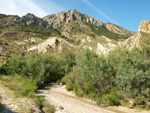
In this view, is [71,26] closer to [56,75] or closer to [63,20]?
[63,20]

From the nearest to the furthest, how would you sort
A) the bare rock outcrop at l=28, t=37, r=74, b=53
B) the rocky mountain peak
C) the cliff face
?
the rocky mountain peak
the bare rock outcrop at l=28, t=37, r=74, b=53
the cliff face

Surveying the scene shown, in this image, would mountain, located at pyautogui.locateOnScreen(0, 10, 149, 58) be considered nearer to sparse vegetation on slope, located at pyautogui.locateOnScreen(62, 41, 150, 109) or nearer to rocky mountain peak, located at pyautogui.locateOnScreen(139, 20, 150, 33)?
rocky mountain peak, located at pyautogui.locateOnScreen(139, 20, 150, 33)

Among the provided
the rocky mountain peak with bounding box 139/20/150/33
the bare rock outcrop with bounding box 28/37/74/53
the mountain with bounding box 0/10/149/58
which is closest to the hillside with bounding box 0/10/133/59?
the mountain with bounding box 0/10/149/58

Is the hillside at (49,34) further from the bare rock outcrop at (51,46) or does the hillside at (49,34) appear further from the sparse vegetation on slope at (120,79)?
the sparse vegetation on slope at (120,79)

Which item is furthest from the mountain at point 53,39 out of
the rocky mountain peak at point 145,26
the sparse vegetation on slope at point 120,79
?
the sparse vegetation on slope at point 120,79

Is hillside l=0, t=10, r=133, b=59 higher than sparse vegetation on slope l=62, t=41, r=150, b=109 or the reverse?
higher

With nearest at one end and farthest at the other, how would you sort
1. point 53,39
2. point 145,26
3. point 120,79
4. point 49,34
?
point 120,79, point 145,26, point 53,39, point 49,34

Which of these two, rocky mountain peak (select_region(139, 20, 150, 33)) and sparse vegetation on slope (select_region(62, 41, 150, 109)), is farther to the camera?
rocky mountain peak (select_region(139, 20, 150, 33))

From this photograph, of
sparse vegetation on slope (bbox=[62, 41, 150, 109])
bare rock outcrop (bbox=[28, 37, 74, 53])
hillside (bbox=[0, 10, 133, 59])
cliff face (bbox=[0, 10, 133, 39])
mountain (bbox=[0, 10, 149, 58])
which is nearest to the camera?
sparse vegetation on slope (bbox=[62, 41, 150, 109])

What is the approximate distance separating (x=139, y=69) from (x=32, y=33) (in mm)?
93102

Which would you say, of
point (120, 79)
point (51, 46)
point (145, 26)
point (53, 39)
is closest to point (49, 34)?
point (53, 39)

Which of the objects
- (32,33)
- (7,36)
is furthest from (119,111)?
(32,33)

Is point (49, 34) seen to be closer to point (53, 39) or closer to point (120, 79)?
point (53, 39)

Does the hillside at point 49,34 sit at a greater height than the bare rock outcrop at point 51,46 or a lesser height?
greater
